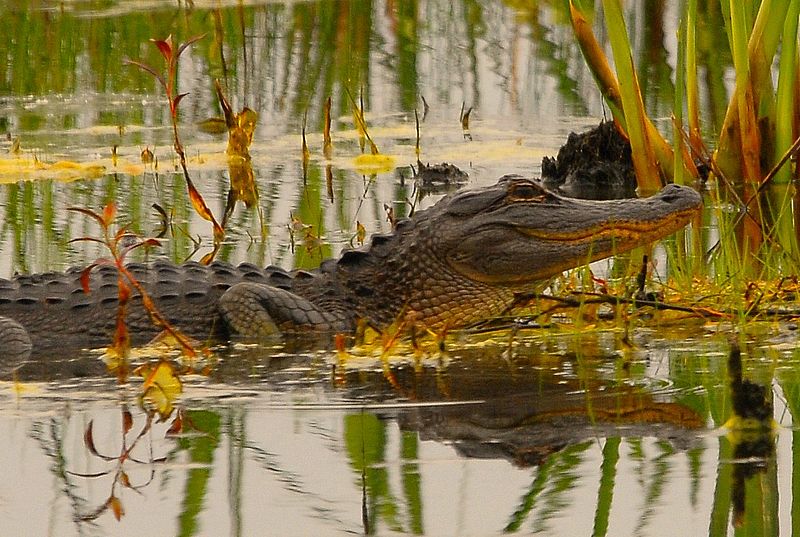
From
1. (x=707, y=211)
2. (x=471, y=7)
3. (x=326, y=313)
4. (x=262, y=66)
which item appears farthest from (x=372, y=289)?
(x=471, y=7)

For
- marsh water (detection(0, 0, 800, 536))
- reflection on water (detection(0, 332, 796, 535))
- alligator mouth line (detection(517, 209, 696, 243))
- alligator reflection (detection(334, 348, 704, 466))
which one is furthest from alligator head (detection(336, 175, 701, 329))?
alligator reflection (detection(334, 348, 704, 466))

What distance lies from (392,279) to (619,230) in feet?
3.06

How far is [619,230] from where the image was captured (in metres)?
6.39

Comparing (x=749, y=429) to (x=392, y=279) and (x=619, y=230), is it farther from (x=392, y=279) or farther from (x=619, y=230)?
(x=392, y=279)

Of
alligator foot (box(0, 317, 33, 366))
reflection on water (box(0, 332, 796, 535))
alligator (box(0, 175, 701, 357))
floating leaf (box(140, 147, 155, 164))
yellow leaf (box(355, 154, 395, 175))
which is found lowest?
reflection on water (box(0, 332, 796, 535))

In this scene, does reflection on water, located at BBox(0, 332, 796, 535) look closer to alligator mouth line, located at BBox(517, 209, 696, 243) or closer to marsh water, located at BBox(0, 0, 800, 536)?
marsh water, located at BBox(0, 0, 800, 536)

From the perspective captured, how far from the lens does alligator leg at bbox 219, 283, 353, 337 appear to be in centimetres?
639

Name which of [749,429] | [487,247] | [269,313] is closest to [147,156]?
[269,313]

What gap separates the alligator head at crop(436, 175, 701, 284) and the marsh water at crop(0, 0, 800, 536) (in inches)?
21.5

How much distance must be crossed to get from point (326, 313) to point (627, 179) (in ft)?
11.5

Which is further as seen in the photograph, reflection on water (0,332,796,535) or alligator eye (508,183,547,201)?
alligator eye (508,183,547,201)

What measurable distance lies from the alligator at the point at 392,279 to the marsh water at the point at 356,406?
27 cm

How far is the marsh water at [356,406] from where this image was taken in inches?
147

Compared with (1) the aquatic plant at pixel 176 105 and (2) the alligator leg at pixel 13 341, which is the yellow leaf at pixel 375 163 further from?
(2) the alligator leg at pixel 13 341
